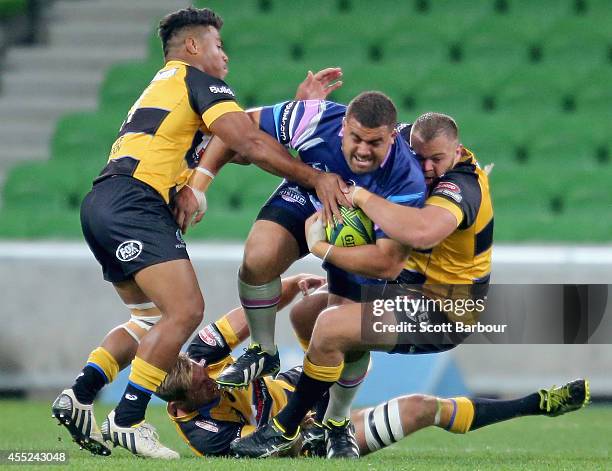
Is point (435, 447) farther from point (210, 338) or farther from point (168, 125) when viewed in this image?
point (168, 125)

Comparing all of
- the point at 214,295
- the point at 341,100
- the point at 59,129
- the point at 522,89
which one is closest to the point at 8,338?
the point at 214,295

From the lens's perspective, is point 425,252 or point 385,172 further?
point 425,252

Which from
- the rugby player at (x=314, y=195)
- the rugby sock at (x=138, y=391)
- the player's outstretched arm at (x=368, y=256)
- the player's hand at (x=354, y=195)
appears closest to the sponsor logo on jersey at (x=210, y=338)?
the rugby player at (x=314, y=195)

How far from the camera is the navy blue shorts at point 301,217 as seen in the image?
6.40 metres

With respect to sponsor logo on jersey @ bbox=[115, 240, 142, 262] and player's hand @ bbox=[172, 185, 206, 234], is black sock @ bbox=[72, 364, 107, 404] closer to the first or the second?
sponsor logo on jersey @ bbox=[115, 240, 142, 262]

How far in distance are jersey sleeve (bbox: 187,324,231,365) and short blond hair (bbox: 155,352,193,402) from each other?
0.44 metres

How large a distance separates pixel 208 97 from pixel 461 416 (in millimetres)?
2131

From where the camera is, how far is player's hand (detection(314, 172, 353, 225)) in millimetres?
6023

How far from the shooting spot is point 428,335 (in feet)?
20.8

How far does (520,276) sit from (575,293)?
49 centimetres

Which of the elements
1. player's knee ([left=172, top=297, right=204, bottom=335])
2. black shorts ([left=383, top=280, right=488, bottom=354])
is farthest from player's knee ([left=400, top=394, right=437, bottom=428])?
player's knee ([left=172, top=297, right=204, bottom=335])

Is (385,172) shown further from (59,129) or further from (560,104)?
(59,129)

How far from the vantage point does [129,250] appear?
238 inches

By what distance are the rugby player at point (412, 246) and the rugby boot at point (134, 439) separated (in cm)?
43
